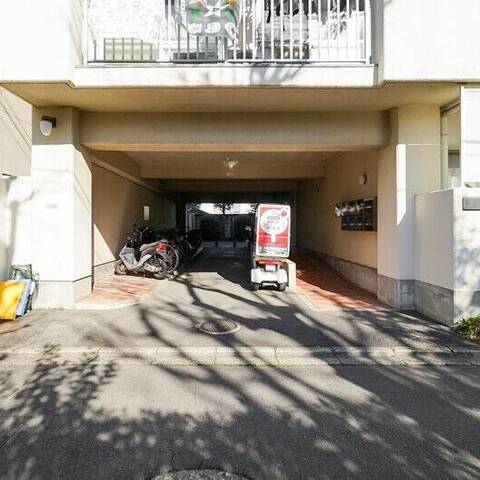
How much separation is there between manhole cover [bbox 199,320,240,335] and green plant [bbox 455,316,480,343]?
3.30 m

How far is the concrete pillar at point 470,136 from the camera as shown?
17.3 feet

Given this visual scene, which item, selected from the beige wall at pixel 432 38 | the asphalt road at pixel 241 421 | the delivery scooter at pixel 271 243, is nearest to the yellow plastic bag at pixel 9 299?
the asphalt road at pixel 241 421

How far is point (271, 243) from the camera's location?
7.88 metres

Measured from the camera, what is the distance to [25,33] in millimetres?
5098

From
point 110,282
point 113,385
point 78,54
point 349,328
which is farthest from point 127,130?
point 349,328

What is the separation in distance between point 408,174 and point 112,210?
→ 780 centimetres

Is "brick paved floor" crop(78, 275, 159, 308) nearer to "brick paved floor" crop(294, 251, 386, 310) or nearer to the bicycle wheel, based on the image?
the bicycle wheel

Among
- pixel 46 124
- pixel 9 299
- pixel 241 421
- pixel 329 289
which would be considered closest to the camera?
pixel 241 421

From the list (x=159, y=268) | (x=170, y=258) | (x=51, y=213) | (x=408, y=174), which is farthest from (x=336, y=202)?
(x=51, y=213)

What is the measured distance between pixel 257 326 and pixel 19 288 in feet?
13.4

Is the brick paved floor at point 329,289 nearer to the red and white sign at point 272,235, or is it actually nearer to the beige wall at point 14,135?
the red and white sign at point 272,235

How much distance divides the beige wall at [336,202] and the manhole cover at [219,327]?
149 inches

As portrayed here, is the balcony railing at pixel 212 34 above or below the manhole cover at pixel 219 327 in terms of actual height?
above

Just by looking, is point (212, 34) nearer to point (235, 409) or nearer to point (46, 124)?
point (46, 124)
